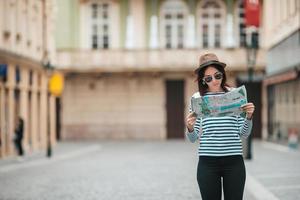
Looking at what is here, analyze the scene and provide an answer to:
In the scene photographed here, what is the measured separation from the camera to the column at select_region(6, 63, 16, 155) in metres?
28.4

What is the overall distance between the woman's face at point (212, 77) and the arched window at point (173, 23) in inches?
1547

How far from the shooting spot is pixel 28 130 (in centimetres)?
3281

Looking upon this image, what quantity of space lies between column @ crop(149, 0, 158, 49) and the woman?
39323 millimetres

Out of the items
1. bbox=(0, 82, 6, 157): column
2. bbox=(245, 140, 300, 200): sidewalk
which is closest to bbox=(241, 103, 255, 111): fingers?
bbox=(245, 140, 300, 200): sidewalk

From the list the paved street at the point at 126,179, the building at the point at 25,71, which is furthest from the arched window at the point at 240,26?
the paved street at the point at 126,179

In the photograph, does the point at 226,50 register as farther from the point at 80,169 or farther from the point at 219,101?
the point at 219,101

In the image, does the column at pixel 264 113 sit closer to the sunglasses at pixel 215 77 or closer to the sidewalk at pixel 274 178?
the sidewalk at pixel 274 178

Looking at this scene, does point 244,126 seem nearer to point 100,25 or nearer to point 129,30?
point 129,30

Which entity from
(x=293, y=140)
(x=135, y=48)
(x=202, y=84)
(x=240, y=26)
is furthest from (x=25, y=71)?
(x=202, y=84)

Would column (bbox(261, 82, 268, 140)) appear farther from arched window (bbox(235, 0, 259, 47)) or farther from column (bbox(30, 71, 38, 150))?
column (bbox(30, 71, 38, 150))

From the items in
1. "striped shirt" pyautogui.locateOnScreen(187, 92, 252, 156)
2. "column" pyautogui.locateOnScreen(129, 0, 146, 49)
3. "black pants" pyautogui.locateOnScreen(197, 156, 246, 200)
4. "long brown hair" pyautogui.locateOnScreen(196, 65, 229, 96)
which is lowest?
"black pants" pyautogui.locateOnScreen(197, 156, 246, 200)

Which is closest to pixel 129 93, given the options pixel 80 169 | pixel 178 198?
pixel 80 169

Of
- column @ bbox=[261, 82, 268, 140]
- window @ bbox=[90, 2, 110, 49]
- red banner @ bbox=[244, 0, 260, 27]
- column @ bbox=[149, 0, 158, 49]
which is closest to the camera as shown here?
red banner @ bbox=[244, 0, 260, 27]

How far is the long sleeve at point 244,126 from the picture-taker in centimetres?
621
